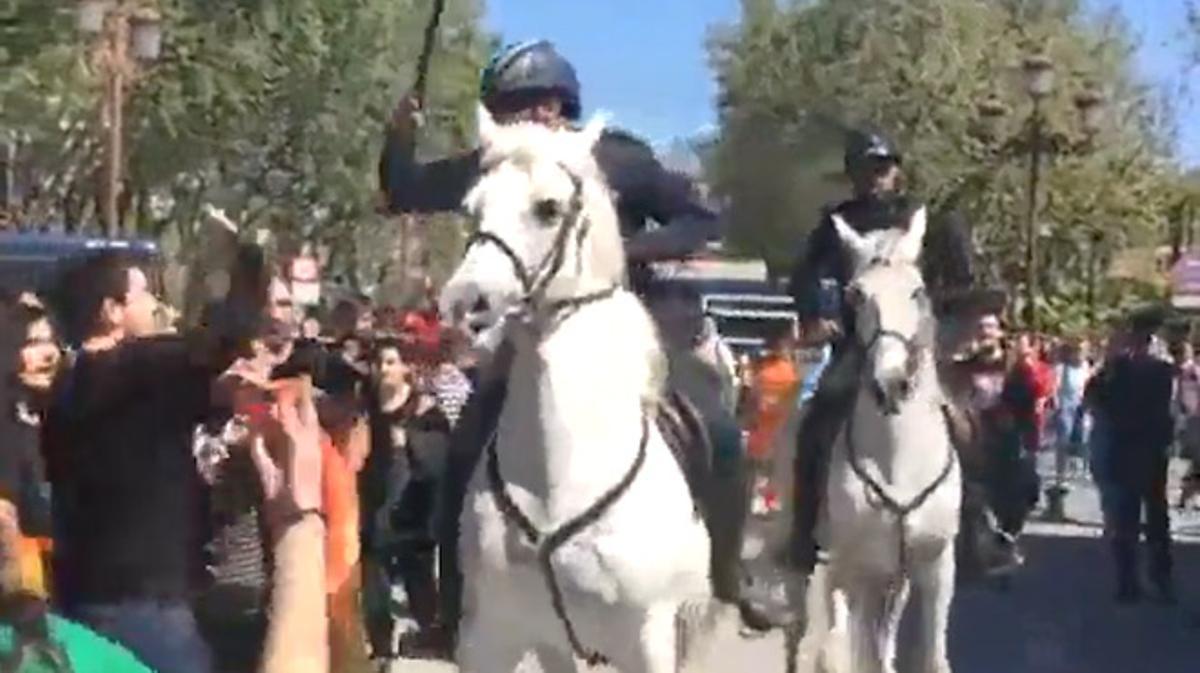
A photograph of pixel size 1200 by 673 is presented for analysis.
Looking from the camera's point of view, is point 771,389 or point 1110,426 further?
point 771,389

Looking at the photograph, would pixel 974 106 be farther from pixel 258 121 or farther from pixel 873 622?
pixel 873 622

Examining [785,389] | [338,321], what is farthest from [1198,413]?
[338,321]

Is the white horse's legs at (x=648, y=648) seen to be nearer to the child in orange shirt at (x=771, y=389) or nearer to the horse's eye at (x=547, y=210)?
the horse's eye at (x=547, y=210)

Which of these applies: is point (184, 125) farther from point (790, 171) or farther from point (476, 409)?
point (476, 409)

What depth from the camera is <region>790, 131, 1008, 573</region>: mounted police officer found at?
36.1 ft

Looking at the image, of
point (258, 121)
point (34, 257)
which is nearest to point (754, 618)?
point (34, 257)

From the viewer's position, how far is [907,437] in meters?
10.8

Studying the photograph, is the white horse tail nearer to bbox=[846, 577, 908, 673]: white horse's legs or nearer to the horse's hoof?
the horse's hoof

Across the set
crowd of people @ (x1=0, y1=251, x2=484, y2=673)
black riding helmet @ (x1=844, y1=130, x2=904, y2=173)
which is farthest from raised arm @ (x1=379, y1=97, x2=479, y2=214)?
black riding helmet @ (x1=844, y1=130, x2=904, y2=173)

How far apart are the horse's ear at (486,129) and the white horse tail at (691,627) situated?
1.60m

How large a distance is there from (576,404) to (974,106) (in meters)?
42.3

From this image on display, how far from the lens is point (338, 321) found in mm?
14062

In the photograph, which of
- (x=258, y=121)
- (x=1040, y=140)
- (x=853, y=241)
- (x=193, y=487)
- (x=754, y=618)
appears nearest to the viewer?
(x=193, y=487)

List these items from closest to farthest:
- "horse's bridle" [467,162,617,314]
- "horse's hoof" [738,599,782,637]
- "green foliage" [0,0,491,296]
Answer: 1. "horse's bridle" [467,162,617,314]
2. "horse's hoof" [738,599,782,637]
3. "green foliage" [0,0,491,296]
